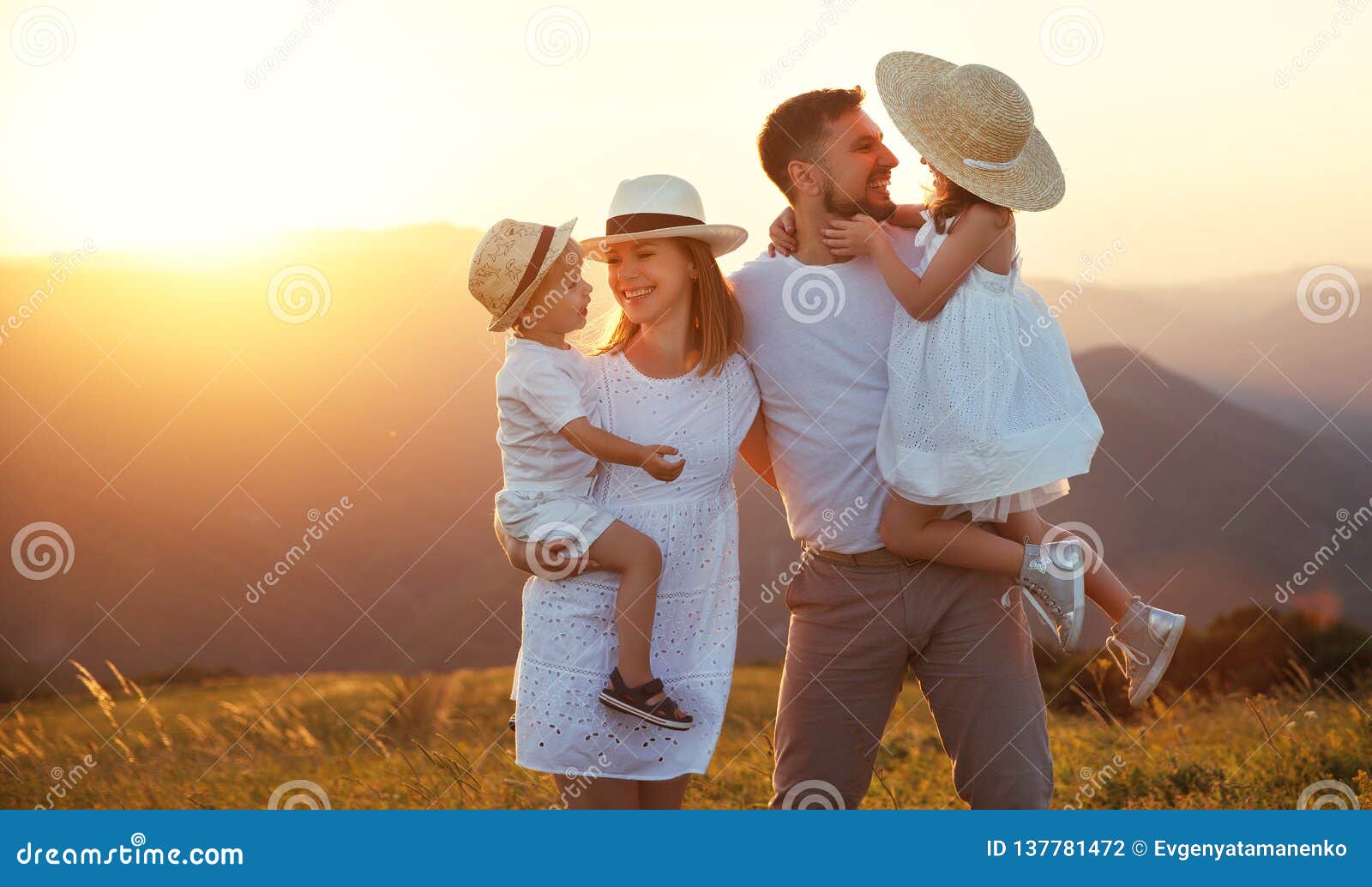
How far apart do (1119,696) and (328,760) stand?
3858 millimetres

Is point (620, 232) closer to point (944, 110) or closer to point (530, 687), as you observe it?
point (944, 110)

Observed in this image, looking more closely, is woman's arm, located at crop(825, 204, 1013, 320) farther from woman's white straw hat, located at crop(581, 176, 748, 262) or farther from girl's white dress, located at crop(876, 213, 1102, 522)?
woman's white straw hat, located at crop(581, 176, 748, 262)

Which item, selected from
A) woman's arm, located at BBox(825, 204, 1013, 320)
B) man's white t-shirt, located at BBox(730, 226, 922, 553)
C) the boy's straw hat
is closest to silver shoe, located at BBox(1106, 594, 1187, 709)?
man's white t-shirt, located at BBox(730, 226, 922, 553)

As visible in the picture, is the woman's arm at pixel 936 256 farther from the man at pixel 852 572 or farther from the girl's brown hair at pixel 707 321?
the girl's brown hair at pixel 707 321

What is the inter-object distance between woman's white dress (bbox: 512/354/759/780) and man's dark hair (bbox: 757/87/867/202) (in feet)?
2.27

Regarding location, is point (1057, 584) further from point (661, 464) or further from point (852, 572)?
point (661, 464)

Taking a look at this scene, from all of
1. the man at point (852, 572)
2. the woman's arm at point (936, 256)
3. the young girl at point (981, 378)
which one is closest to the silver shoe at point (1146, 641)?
the young girl at point (981, 378)

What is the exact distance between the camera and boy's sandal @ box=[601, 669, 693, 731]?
300cm

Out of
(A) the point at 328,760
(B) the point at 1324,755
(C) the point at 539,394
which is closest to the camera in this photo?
(C) the point at 539,394

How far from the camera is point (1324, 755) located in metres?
5.02

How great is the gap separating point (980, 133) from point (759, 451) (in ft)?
3.58

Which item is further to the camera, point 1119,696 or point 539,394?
point 1119,696

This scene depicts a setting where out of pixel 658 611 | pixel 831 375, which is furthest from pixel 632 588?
pixel 831 375

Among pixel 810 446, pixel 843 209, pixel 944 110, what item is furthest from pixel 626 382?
pixel 944 110
